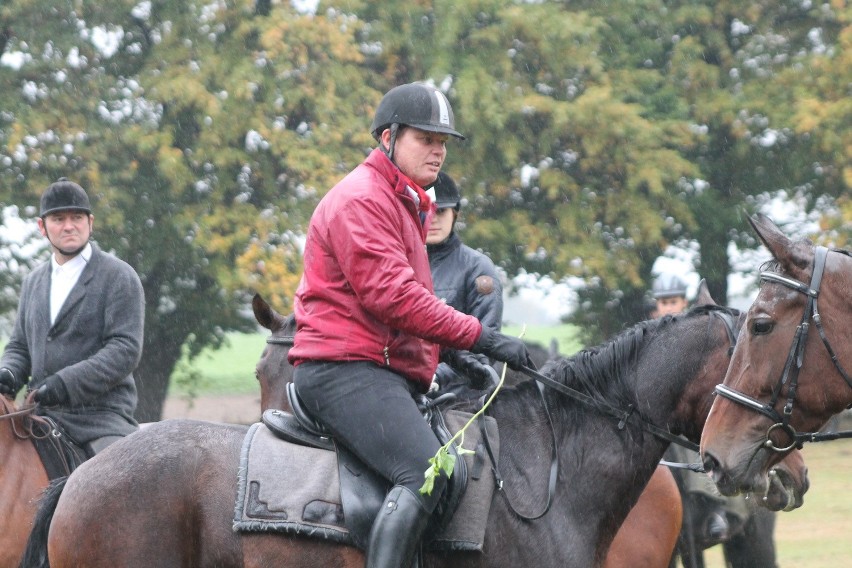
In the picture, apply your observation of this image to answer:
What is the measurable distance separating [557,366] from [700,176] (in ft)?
48.1

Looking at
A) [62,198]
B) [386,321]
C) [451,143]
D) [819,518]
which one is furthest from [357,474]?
[451,143]

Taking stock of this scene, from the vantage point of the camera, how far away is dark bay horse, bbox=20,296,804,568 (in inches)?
185

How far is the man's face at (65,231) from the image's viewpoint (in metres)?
7.09

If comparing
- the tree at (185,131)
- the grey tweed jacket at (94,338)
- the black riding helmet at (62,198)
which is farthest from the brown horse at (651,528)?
the tree at (185,131)

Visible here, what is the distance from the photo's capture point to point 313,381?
15.5 feet

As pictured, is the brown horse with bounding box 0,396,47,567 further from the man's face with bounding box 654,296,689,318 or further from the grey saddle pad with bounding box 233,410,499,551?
the man's face with bounding box 654,296,689,318

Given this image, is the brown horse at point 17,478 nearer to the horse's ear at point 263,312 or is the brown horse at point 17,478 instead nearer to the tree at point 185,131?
the horse's ear at point 263,312

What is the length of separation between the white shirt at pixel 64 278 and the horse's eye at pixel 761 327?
A: 4.11 meters

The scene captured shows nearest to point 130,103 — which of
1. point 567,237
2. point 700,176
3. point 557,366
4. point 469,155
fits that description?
point 469,155

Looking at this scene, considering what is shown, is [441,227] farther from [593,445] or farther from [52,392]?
[52,392]

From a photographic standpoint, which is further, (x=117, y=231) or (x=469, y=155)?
(x=469, y=155)

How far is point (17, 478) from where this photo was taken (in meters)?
6.56

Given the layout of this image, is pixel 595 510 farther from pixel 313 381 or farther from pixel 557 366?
pixel 313 381

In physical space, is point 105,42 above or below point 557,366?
above
